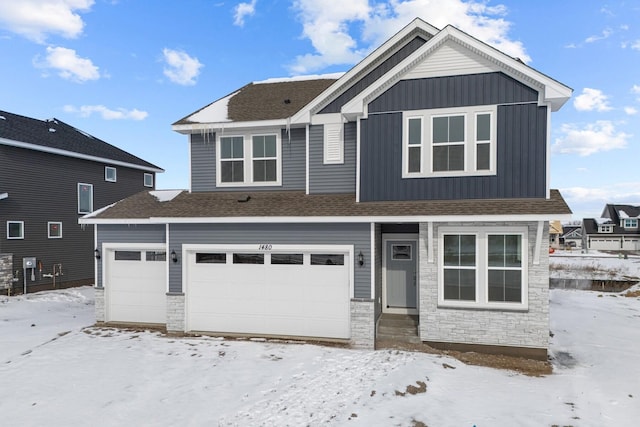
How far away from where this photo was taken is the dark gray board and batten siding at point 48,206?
1672 cm

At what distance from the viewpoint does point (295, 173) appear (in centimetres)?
1146

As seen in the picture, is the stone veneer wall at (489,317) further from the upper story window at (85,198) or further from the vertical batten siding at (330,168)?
the upper story window at (85,198)

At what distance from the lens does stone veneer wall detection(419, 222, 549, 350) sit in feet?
27.8

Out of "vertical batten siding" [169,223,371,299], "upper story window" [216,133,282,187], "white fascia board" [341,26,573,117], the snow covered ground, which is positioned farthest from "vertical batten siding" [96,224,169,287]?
"white fascia board" [341,26,573,117]

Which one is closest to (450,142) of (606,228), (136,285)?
(136,285)

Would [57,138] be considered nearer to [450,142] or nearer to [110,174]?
[110,174]

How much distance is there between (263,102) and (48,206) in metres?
13.1

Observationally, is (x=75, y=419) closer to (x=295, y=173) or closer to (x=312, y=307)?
(x=312, y=307)

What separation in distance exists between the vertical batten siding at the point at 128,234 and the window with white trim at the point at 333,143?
5.41m

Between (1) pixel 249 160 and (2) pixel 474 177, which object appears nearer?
(2) pixel 474 177

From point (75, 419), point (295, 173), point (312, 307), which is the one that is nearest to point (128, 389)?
point (75, 419)

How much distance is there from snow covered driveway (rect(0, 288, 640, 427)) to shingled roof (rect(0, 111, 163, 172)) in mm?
11032

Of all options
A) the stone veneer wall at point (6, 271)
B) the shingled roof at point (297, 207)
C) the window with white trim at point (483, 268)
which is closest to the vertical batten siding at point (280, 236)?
the shingled roof at point (297, 207)

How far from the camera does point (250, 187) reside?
11.8 meters
